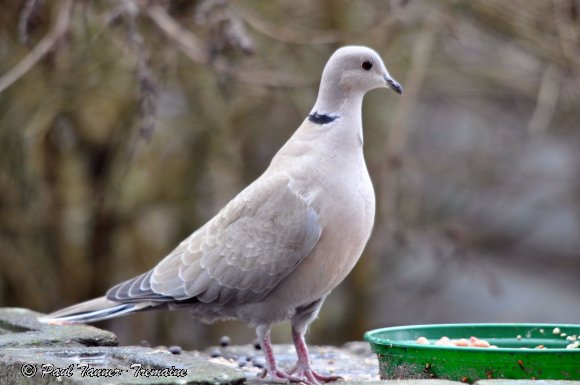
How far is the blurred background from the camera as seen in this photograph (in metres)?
6.16

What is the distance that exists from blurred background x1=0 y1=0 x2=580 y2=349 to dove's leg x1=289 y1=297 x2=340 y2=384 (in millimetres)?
1812

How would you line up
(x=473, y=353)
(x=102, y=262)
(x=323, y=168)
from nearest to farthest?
1. (x=473, y=353)
2. (x=323, y=168)
3. (x=102, y=262)

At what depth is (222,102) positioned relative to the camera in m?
7.04

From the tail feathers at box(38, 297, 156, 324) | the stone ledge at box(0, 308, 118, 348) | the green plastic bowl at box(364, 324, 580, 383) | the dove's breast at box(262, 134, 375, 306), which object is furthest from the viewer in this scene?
the tail feathers at box(38, 297, 156, 324)

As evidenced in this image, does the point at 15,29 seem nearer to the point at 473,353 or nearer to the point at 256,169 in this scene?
the point at 256,169

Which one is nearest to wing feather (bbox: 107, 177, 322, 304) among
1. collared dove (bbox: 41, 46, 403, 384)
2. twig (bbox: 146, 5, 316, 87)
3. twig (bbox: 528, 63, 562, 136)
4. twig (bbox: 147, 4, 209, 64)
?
collared dove (bbox: 41, 46, 403, 384)

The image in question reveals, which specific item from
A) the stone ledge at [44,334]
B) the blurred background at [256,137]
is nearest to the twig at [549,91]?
the blurred background at [256,137]

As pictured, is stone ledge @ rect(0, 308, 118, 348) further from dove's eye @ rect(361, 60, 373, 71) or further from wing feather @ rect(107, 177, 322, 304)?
dove's eye @ rect(361, 60, 373, 71)

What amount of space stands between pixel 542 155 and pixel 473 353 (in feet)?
20.2

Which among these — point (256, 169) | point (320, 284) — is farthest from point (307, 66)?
point (320, 284)

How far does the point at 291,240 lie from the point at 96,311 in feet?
3.13

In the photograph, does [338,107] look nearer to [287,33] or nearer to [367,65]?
[367,65]

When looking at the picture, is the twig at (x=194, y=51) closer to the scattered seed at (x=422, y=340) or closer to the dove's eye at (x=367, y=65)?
the dove's eye at (x=367, y=65)

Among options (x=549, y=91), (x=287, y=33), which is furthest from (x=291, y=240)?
(x=549, y=91)
